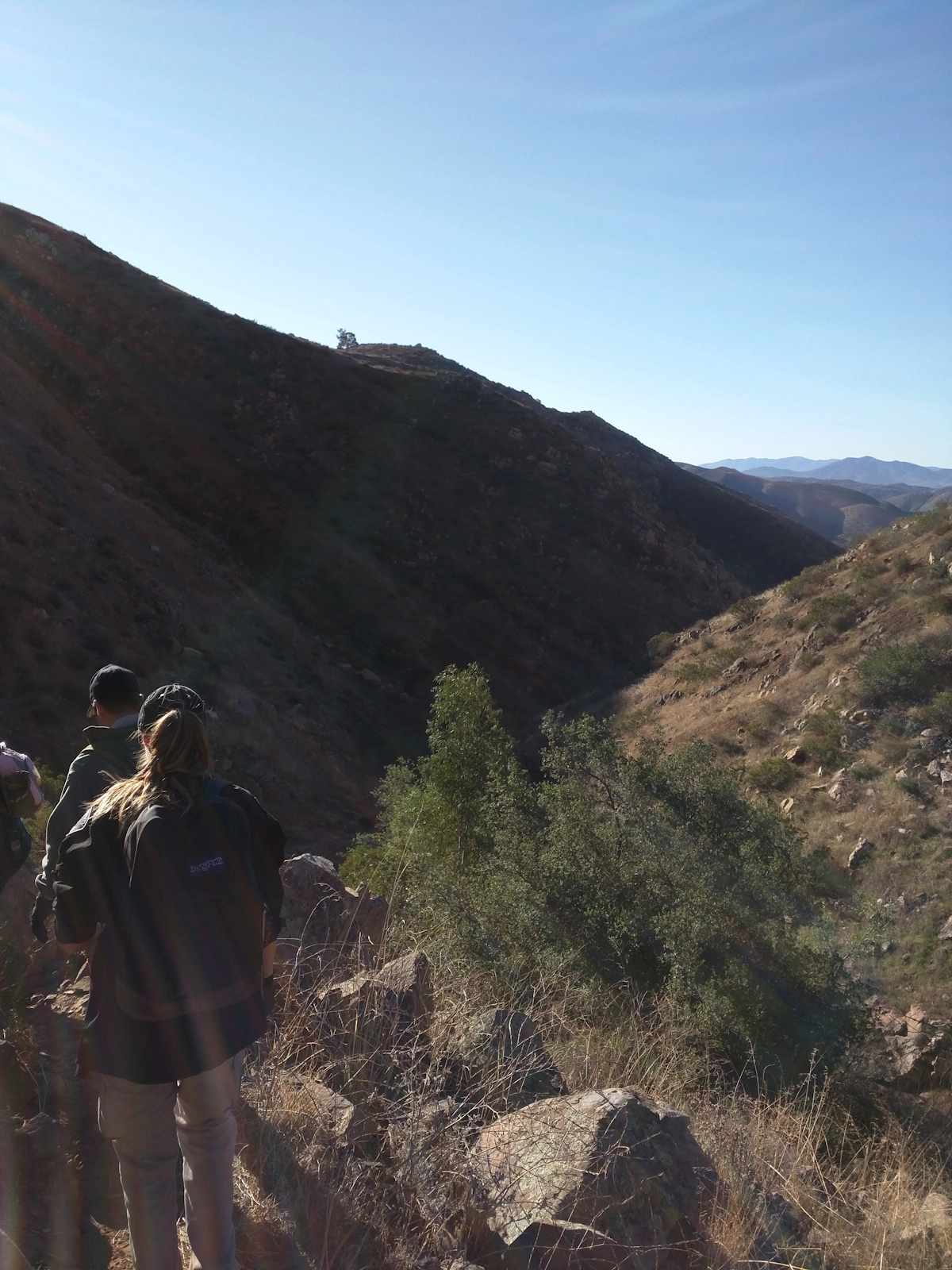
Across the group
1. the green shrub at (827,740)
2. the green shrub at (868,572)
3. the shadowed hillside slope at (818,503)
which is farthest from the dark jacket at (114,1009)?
the shadowed hillside slope at (818,503)

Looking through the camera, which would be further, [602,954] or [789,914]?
[789,914]

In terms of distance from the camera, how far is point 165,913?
2.29 metres

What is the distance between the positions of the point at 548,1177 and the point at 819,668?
1278 cm

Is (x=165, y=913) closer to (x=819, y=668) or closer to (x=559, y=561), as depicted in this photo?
(x=819, y=668)

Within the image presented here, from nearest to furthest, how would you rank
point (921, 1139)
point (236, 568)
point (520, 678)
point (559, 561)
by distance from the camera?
point (921, 1139)
point (236, 568)
point (520, 678)
point (559, 561)

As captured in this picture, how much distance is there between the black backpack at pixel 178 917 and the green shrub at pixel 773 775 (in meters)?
10.4

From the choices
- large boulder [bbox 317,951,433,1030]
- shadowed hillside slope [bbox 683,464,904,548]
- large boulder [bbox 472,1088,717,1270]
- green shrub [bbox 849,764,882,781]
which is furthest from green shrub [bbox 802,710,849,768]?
shadowed hillside slope [bbox 683,464,904,548]

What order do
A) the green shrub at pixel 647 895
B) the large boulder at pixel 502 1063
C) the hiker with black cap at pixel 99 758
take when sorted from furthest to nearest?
the green shrub at pixel 647 895 < the large boulder at pixel 502 1063 < the hiker with black cap at pixel 99 758

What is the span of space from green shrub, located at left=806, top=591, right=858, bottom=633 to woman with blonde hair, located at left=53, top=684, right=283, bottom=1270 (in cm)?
1461

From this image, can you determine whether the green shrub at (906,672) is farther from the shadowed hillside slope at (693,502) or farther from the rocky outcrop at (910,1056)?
the shadowed hillside slope at (693,502)

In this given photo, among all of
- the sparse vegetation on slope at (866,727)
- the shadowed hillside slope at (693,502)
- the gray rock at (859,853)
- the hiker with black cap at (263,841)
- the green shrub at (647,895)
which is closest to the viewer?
the hiker with black cap at (263,841)

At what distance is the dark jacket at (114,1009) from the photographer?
7.53ft

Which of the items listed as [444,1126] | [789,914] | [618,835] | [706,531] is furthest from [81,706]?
[706,531]

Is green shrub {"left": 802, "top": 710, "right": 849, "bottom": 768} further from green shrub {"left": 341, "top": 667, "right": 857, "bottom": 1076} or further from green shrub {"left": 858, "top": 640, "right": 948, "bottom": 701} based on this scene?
green shrub {"left": 341, "top": 667, "right": 857, "bottom": 1076}
